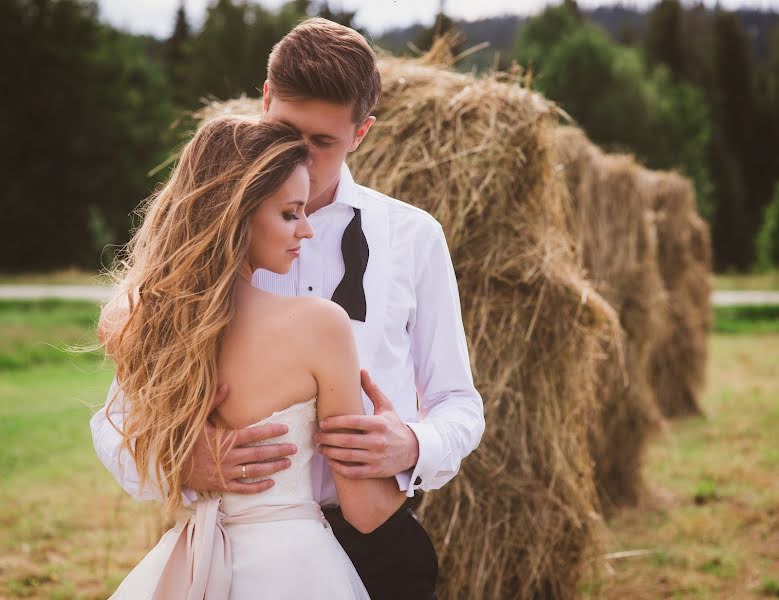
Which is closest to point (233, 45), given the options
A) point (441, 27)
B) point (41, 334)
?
point (41, 334)

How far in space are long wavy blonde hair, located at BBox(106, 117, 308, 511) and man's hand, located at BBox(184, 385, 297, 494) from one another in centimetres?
3

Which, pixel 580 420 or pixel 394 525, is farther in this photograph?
pixel 580 420

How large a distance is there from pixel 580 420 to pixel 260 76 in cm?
3059

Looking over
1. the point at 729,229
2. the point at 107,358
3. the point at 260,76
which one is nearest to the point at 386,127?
the point at 107,358

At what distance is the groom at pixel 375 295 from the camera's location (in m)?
2.40

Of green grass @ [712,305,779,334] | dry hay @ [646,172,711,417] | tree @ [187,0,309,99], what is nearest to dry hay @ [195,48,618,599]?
dry hay @ [646,172,711,417]

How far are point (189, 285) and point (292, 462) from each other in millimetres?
514

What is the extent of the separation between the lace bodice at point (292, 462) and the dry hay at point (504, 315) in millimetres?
2031

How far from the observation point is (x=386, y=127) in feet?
→ 14.5

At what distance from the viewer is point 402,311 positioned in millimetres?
2602

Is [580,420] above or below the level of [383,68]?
below

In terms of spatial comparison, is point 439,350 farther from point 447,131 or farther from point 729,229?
point 729,229

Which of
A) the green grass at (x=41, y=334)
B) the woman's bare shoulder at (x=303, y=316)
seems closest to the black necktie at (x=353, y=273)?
the woman's bare shoulder at (x=303, y=316)

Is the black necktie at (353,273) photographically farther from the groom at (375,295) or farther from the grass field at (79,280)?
the grass field at (79,280)
